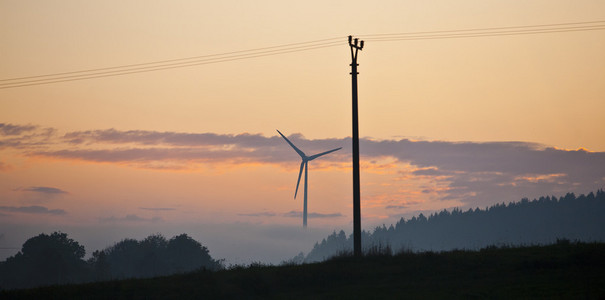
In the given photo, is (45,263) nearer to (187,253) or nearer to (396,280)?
(187,253)

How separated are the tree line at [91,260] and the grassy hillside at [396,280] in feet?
295

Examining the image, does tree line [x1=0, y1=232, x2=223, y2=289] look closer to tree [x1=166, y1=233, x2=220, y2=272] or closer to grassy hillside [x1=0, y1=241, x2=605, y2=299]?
tree [x1=166, y1=233, x2=220, y2=272]

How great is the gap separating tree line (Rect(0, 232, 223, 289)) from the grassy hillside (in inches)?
3535

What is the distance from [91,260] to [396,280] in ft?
433

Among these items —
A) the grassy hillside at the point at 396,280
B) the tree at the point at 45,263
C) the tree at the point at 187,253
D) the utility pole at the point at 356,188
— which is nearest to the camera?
the grassy hillside at the point at 396,280

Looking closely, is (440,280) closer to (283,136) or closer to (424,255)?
(424,255)

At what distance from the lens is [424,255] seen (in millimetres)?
30734

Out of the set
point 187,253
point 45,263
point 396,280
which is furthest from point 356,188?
point 187,253

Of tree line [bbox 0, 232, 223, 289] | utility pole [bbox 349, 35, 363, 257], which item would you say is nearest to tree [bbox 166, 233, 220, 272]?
tree line [bbox 0, 232, 223, 289]

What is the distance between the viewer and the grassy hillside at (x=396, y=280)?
81.5 ft

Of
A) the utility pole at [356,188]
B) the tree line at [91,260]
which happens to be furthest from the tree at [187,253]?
the utility pole at [356,188]

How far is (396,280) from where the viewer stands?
27.6 meters

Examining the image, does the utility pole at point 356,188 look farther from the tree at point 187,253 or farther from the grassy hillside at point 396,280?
the tree at point 187,253

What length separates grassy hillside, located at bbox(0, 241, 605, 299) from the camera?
81.5 ft
